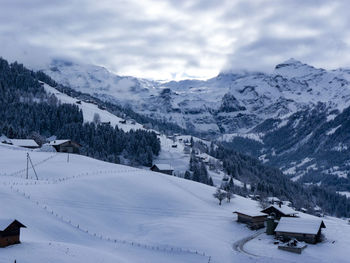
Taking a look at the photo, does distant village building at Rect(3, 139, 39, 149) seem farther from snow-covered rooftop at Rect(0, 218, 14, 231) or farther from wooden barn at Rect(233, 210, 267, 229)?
snow-covered rooftop at Rect(0, 218, 14, 231)

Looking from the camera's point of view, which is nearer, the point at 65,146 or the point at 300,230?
the point at 300,230

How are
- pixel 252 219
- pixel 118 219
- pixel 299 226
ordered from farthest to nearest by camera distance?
pixel 252 219 → pixel 118 219 → pixel 299 226

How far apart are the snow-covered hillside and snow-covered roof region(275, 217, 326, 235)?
2925mm

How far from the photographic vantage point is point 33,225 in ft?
178

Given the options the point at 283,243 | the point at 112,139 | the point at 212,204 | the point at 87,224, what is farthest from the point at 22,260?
the point at 112,139

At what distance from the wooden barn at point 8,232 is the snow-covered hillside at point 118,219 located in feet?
3.68

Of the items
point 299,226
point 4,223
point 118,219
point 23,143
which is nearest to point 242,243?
point 299,226

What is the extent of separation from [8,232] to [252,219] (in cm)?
4611

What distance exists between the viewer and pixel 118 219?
222 ft

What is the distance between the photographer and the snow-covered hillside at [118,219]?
164 feet

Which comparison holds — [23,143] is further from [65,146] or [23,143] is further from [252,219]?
[252,219]

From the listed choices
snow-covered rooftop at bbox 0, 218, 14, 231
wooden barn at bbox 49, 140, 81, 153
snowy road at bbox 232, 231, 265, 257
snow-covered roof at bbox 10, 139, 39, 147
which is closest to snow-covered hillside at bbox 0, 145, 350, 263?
snowy road at bbox 232, 231, 265, 257

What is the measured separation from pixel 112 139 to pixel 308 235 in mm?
133261

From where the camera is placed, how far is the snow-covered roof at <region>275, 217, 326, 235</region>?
213ft
